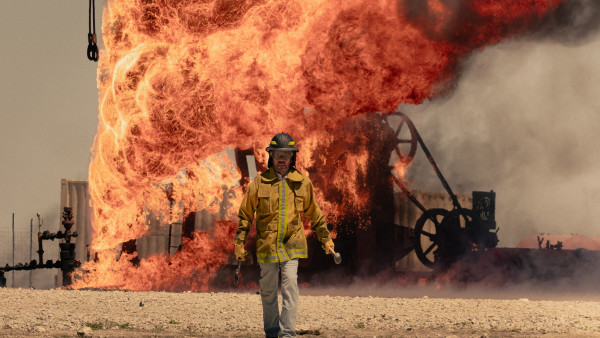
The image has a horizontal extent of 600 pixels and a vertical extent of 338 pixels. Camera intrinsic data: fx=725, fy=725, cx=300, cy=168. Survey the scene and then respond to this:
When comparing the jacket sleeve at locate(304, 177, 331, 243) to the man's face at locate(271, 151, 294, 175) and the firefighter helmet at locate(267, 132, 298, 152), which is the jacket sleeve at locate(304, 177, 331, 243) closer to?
the man's face at locate(271, 151, 294, 175)

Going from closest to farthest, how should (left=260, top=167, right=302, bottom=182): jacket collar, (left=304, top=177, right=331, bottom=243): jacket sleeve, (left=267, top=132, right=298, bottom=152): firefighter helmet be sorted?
(left=267, top=132, right=298, bottom=152): firefighter helmet
(left=260, top=167, right=302, bottom=182): jacket collar
(left=304, top=177, right=331, bottom=243): jacket sleeve

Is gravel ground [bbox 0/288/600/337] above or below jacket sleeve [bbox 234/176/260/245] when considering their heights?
below

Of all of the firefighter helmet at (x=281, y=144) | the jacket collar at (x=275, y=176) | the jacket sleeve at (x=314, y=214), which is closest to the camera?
the firefighter helmet at (x=281, y=144)

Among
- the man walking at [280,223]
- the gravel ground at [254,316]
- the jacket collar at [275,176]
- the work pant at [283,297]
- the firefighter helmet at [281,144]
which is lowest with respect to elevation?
the gravel ground at [254,316]

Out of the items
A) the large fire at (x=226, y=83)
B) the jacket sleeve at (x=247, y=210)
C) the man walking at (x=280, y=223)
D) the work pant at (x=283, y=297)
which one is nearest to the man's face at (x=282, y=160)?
the man walking at (x=280, y=223)

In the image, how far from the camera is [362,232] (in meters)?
19.4

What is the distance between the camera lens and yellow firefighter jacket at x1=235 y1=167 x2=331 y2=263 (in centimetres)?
839

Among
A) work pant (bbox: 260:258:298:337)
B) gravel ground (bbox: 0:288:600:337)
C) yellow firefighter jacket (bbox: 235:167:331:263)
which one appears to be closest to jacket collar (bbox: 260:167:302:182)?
yellow firefighter jacket (bbox: 235:167:331:263)

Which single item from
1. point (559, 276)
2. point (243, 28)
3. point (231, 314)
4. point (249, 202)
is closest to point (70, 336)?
point (231, 314)

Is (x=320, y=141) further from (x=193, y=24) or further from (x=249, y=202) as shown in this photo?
(x=249, y=202)

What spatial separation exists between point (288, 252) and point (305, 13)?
9.43 m

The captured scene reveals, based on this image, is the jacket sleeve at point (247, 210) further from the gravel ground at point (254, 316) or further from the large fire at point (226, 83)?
the large fire at point (226, 83)

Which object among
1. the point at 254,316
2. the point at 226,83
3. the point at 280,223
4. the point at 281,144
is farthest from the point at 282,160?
the point at 226,83

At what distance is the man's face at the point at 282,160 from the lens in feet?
27.6
